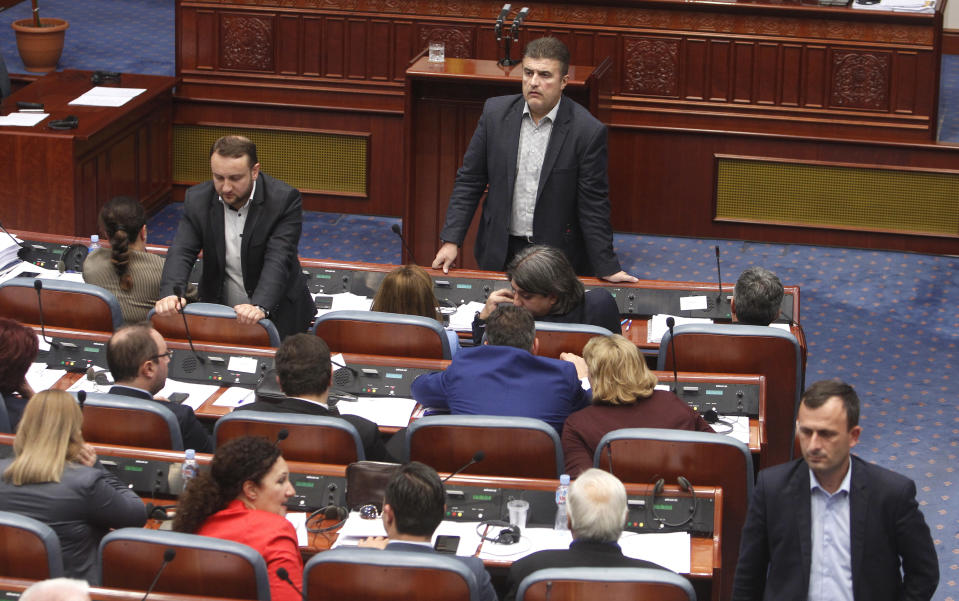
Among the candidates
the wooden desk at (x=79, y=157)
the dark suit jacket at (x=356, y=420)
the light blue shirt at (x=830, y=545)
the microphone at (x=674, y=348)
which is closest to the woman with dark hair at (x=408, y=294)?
the microphone at (x=674, y=348)

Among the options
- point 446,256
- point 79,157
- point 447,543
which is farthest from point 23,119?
point 447,543

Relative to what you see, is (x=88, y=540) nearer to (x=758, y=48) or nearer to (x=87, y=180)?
(x=87, y=180)

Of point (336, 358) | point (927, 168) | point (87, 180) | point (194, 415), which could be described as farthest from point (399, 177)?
point (194, 415)

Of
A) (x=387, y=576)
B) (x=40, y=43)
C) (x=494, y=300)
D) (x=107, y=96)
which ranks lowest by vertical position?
(x=387, y=576)

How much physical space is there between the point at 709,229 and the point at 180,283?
13.4ft

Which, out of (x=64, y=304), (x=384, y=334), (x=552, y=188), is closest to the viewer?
(x=384, y=334)

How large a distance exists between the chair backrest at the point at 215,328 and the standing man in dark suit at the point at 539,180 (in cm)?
101

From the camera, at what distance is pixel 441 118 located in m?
7.33

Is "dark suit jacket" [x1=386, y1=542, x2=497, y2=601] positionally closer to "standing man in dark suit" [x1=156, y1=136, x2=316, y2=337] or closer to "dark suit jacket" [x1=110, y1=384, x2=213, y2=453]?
"dark suit jacket" [x1=110, y1=384, x2=213, y2=453]

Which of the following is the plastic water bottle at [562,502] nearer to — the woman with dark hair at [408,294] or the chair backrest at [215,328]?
the woman with dark hair at [408,294]

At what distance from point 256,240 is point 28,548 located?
6.94 feet

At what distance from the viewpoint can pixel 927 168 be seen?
8.05m

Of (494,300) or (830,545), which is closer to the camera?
(830,545)

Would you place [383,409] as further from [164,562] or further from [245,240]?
[164,562]
